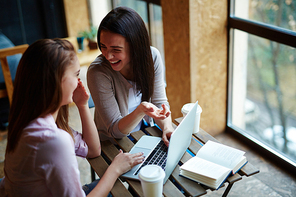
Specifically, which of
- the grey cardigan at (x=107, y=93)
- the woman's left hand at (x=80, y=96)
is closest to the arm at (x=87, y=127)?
Answer: the woman's left hand at (x=80, y=96)

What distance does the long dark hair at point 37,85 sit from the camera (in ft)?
3.26

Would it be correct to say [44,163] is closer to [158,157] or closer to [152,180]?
[152,180]

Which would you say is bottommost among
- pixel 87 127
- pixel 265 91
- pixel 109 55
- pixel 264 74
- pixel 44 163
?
pixel 265 91

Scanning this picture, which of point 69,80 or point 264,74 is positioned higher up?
point 69,80

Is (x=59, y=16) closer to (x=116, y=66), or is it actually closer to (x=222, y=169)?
(x=116, y=66)

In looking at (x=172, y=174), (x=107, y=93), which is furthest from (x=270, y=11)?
(x=172, y=174)

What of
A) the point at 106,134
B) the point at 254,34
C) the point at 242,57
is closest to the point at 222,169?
the point at 106,134

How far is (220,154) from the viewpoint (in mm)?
1282

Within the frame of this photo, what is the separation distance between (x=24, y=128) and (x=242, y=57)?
6.35 ft

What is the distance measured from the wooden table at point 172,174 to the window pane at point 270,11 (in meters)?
1.04

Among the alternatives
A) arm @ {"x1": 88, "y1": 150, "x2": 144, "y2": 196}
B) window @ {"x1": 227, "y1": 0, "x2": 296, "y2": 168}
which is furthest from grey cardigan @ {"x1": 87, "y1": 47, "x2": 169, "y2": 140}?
window @ {"x1": 227, "y1": 0, "x2": 296, "y2": 168}

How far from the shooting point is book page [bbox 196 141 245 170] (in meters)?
1.22

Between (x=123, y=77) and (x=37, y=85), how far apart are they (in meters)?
0.69

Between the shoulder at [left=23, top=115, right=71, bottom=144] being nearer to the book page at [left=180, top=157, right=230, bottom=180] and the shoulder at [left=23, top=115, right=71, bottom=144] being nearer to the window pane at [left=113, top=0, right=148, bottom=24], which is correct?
the book page at [left=180, top=157, right=230, bottom=180]
